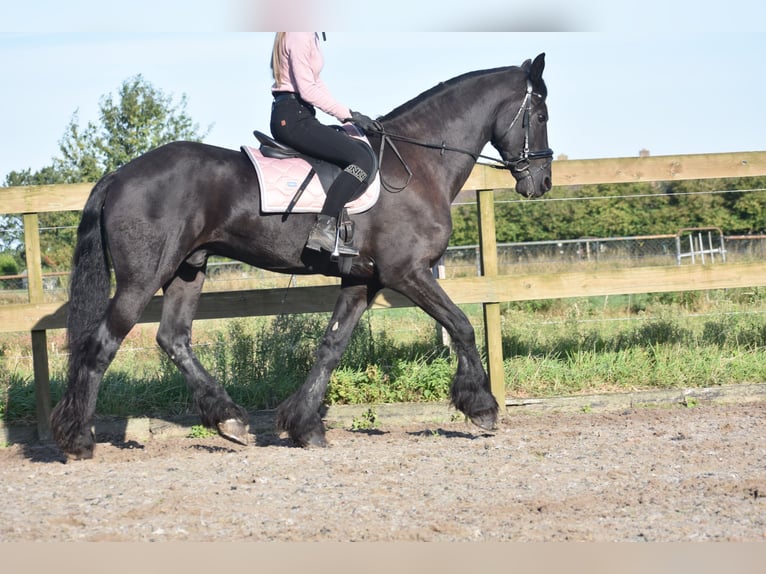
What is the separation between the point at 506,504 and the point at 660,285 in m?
3.55

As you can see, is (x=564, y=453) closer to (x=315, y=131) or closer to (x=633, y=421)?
(x=633, y=421)

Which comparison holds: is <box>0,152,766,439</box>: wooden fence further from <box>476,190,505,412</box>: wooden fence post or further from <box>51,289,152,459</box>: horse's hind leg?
<box>51,289,152,459</box>: horse's hind leg

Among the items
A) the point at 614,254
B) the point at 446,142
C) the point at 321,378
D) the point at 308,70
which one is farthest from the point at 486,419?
the point at 614,254

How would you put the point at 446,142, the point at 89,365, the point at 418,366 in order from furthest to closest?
the point at 418,366, the point at 446,142, the point at 89,365

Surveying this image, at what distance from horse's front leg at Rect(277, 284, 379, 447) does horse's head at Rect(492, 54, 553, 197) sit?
1453 mm

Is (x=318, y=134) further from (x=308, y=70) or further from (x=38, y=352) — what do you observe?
(x=38, y=352)

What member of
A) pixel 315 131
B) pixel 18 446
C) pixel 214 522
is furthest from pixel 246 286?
pixel 214 522

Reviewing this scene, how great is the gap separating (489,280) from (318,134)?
209cm

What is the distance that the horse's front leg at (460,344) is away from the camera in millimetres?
5969

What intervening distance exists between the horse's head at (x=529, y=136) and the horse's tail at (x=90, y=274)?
2957 millimetres

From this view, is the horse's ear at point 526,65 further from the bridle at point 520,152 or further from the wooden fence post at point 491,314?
the wooden fence post at point 491,314

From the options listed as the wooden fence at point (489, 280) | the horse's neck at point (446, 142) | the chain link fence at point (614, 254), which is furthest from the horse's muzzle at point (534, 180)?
the chain link fence at point (614, 254)

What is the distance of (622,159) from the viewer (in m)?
7.18

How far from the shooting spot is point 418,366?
734 cm
